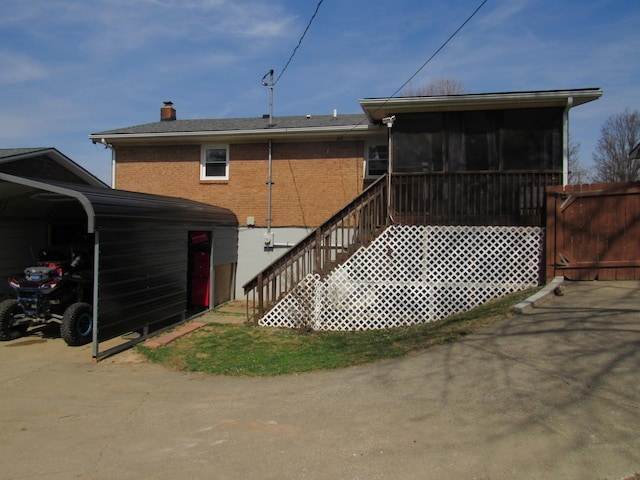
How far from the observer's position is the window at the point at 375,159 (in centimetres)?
1320

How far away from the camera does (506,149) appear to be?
34.4 feet

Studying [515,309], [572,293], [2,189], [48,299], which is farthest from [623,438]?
[2,189]

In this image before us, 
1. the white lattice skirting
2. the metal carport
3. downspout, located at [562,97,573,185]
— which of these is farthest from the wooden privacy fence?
the metal carport

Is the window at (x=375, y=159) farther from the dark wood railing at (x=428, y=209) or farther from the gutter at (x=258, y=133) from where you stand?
the dark wood railing at (x=428, y=209)

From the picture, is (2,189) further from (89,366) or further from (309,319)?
(309,319)

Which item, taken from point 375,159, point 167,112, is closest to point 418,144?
point 375,159

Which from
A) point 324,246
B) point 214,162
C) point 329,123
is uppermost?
point 329,123

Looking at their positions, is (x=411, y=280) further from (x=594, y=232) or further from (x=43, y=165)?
(x=43, y=165)

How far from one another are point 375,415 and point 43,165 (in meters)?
11.8

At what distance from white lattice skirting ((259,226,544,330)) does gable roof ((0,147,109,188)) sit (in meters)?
7.45

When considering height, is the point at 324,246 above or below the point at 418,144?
below

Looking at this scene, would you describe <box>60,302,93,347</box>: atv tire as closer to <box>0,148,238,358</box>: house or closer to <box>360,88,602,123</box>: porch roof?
<box>0,148,238,358</box>: house

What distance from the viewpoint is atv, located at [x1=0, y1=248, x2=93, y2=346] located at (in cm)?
870

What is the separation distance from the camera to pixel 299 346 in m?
8.51
